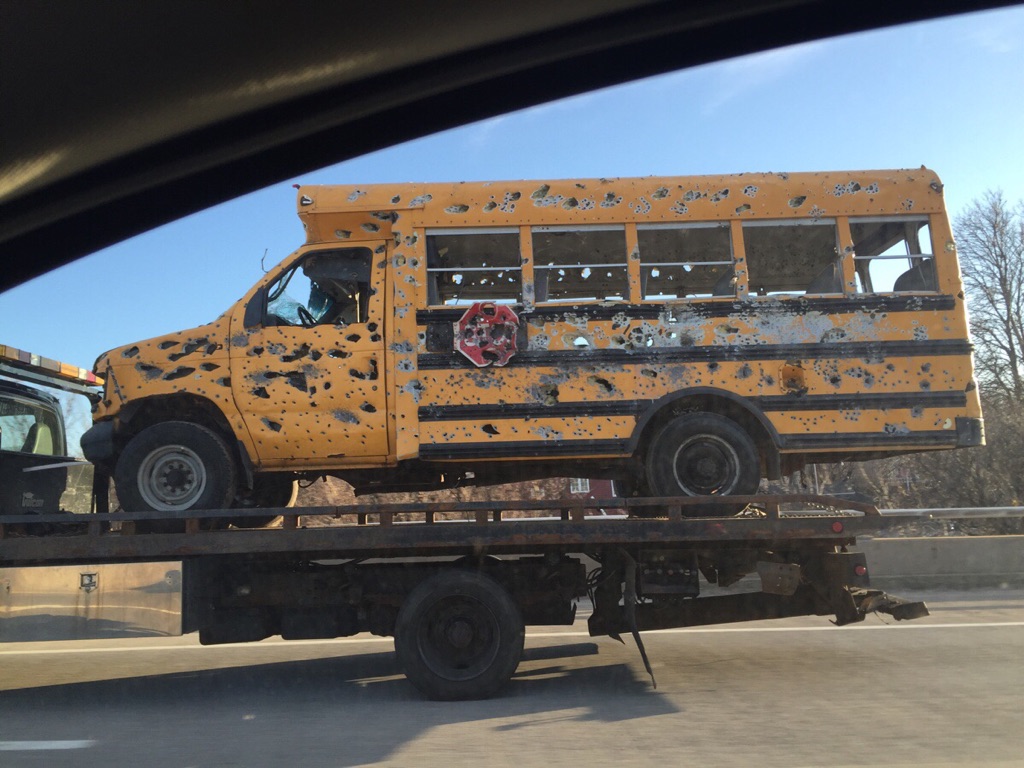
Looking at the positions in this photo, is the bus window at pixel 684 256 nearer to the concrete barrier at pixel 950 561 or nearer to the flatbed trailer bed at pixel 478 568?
the flatbed trailer bed at pixel 478 568

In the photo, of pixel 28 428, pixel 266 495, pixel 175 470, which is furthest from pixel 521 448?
pixel 28 428

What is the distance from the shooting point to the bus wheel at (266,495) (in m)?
7.18

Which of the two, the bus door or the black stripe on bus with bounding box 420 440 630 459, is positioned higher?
the bus door

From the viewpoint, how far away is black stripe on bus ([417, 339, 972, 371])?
6.62 meters

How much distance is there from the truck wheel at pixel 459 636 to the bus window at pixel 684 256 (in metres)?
2.65

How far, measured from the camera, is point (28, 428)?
24.6 feet

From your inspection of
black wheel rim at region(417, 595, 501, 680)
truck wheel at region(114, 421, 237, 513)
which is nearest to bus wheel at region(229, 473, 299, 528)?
truck wheel at region(114, 421, 237, 513)

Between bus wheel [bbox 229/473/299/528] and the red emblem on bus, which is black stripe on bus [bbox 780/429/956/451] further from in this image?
bus wheel [bbox 229/473/299/528]

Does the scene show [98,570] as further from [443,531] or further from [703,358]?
[703,358]

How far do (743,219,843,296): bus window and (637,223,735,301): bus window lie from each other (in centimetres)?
24

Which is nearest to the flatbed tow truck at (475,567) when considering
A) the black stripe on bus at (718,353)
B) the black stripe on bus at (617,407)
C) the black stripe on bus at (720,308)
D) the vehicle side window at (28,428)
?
the black stripe on bus at (617,407)

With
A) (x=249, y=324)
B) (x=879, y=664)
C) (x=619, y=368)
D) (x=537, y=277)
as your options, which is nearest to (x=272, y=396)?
(x=249, y=324)

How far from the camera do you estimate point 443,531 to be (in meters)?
6.36

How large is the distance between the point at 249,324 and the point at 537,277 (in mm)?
2326
